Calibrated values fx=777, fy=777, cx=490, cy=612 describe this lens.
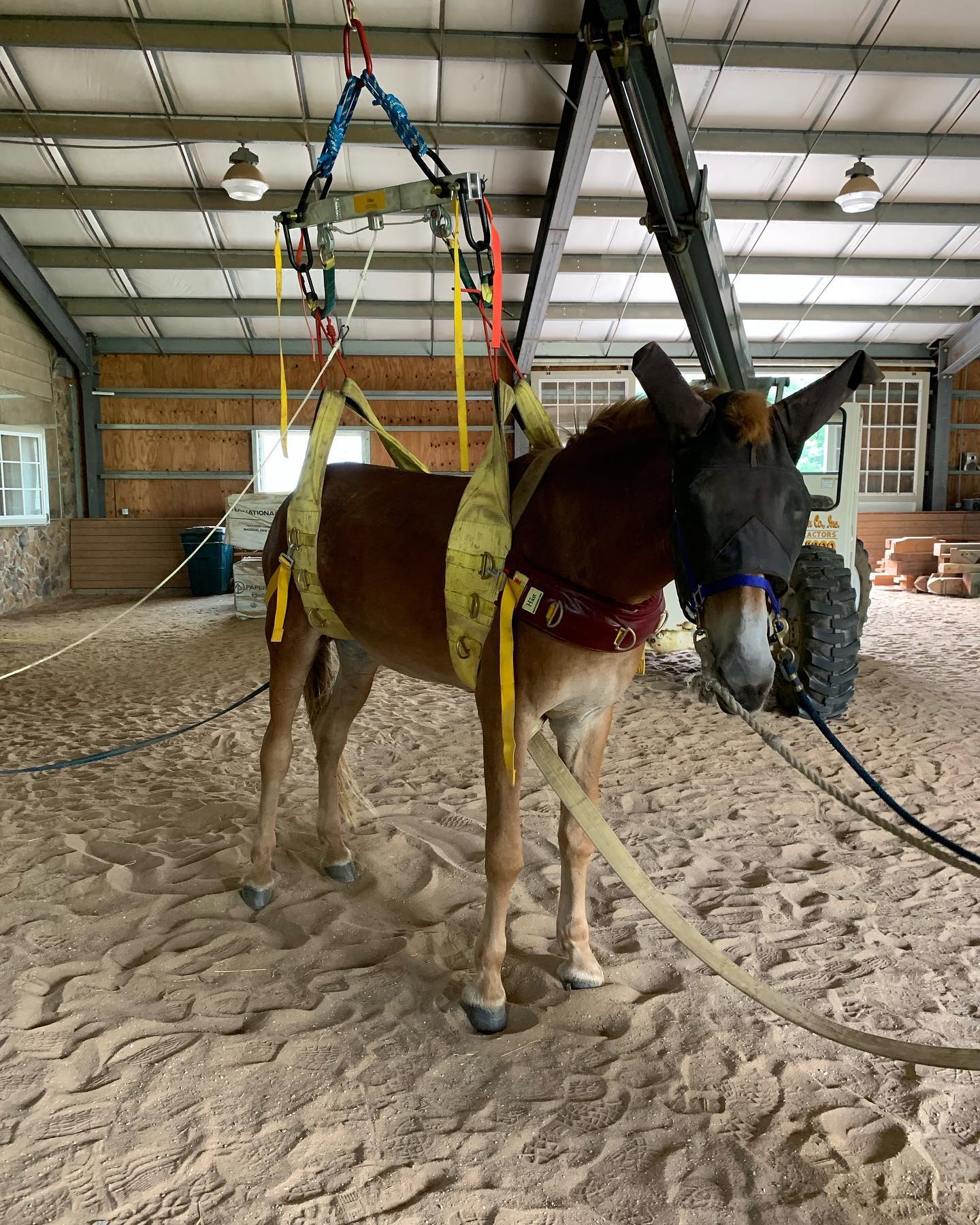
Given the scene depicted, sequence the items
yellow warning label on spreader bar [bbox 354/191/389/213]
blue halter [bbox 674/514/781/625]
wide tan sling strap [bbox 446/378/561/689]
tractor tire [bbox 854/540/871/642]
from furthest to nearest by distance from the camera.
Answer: tractor tire [bbox 854/540/871/642] < yellow warning label on spreader bar [bbox 354/191/389/213] < wide tan sling strap [bbox 446/378/561/689] < blue halter [bbox 674/514/781/625]

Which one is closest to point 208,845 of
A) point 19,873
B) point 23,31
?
point 19,873

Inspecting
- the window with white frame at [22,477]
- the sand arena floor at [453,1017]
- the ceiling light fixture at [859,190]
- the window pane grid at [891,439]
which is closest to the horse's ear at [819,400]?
the sand arena floor at [453,1017]

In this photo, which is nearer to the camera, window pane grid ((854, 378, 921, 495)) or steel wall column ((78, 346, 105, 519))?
steel wall column ((78, 346, 105, 519))

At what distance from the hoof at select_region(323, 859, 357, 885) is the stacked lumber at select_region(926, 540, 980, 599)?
36.6 feet

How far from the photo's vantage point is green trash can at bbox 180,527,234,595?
11.7 m

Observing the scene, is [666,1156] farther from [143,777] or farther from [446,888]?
[143,777]

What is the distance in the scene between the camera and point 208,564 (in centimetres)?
1170


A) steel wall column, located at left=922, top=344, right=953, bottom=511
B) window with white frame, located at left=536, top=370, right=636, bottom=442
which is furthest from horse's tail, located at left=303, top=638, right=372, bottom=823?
steel wall column, located at left=922, top=344, right=953, bottom=511

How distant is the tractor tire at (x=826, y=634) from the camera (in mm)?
4652

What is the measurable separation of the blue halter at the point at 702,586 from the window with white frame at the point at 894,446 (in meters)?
13.0

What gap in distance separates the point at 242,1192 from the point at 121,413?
42.4ft

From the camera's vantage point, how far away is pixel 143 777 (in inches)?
149

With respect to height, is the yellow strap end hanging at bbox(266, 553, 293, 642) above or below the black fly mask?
below

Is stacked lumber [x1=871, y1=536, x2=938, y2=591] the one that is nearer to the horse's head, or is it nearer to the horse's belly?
the horse's belly
